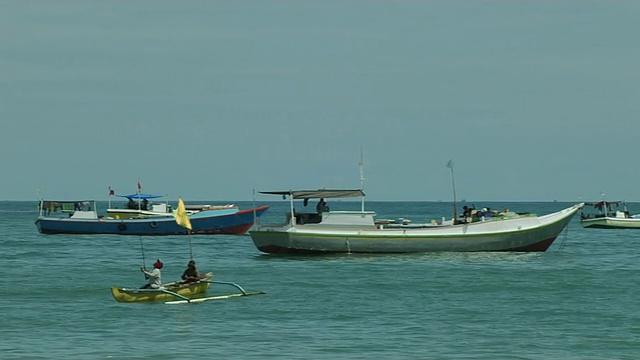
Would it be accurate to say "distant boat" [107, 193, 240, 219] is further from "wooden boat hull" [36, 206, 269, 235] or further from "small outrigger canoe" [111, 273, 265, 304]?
"small outrigger canoe" [111, 273, 265, 304]

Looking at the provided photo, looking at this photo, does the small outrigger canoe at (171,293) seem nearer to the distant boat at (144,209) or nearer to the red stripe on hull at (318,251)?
the red stripe on hull at (318,251)

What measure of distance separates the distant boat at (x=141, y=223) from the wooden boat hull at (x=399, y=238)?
2497 centimetres

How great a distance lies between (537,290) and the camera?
40.2 meters

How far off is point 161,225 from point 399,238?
30.5 meters

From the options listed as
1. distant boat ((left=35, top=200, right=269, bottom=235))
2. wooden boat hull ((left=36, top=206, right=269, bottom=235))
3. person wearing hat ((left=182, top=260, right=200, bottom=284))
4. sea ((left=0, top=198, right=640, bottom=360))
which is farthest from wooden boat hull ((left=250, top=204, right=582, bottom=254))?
wooden boat hull ((left=36, top=206, right=269, bottom=235))

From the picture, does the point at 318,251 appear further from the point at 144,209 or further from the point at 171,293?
the point at 144,209

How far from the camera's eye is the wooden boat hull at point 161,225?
77375 mm

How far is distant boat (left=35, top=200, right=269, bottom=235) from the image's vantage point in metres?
77.4

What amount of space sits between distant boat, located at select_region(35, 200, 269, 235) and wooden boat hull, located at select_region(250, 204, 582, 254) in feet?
81.9

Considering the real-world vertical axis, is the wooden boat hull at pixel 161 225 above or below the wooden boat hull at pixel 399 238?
above

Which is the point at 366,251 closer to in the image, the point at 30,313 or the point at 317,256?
the point at 317,256

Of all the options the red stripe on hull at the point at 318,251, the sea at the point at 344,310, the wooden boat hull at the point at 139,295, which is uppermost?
the red stripe on hull at the point at 318,251

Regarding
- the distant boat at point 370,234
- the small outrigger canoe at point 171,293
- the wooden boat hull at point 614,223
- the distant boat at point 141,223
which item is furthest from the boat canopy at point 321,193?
the wooden boat hull at point 614,223

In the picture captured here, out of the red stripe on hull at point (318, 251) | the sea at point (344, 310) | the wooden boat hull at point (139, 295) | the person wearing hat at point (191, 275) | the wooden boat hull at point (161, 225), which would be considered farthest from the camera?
the wooden boat hull at point (161, 225)
